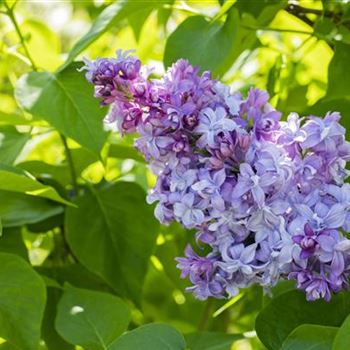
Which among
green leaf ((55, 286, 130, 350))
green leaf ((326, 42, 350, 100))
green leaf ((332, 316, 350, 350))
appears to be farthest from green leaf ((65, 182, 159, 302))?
green leaf ((332, 316, 350, 350))

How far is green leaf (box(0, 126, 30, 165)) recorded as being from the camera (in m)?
1.05

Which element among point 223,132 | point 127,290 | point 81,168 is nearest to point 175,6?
point 81,168

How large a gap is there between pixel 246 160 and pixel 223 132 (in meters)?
0.03

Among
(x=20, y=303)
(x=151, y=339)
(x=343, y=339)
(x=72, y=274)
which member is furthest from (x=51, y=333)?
(x=343, y=339)

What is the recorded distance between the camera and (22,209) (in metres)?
1.06

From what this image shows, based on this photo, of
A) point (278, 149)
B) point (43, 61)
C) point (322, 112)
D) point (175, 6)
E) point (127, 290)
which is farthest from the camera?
point (43, 61)

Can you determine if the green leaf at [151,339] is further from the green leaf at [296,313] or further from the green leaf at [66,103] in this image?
the green leaf at [66,103]

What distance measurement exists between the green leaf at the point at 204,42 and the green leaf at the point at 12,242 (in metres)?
0.26

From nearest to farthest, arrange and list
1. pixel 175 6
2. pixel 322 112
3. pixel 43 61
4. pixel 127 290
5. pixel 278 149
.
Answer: pixel 278 149 → pixel 322 112 → pixel 127 290 → pixel 175 6 → pixel 43 61

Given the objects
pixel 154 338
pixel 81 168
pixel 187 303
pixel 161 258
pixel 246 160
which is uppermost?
pixel 246 160

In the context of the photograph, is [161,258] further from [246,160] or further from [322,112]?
[246,160]

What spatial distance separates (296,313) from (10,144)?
0.44 meters

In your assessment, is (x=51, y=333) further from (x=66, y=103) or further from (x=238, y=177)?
(x=238, y=177)

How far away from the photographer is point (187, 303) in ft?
4.53
